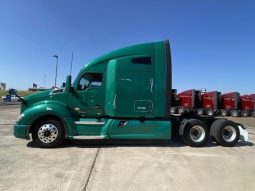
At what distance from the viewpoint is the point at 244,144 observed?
34.1ft

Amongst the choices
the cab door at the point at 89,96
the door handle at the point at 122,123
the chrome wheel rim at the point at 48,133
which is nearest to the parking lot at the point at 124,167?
the chrome wheel rim at the point at 48,133

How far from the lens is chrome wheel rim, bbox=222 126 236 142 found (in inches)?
384

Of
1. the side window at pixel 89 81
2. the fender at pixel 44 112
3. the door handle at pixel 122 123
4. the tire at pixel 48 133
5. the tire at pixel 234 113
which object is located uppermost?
the side window at pixel 89 81

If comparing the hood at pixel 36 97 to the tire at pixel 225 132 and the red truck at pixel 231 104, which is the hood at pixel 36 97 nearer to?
the tire at pixel 225 132

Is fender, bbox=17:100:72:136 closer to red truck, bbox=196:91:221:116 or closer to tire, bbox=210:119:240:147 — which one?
tire, bbox=210:119:240:147

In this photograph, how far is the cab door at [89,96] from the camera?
916 cm

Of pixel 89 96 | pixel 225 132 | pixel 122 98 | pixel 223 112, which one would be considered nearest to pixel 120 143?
pixel 122 98

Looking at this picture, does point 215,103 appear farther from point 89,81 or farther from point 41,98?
point 41,98

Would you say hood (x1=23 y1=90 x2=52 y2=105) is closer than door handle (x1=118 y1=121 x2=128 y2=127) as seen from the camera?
No

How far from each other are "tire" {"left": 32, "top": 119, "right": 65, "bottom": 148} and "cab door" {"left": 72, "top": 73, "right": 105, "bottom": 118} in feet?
2.79

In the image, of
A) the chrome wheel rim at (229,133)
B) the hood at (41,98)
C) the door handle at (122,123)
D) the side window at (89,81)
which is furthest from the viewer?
the chrome wheel rim at (229,133)

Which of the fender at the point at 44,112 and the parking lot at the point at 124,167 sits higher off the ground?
the fender at the point at 44,112

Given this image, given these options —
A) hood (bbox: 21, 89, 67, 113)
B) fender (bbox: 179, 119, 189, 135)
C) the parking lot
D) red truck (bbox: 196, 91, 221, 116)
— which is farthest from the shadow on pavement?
red truck (bbox: 196, 91, 221, 116)

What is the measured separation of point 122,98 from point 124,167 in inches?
126
